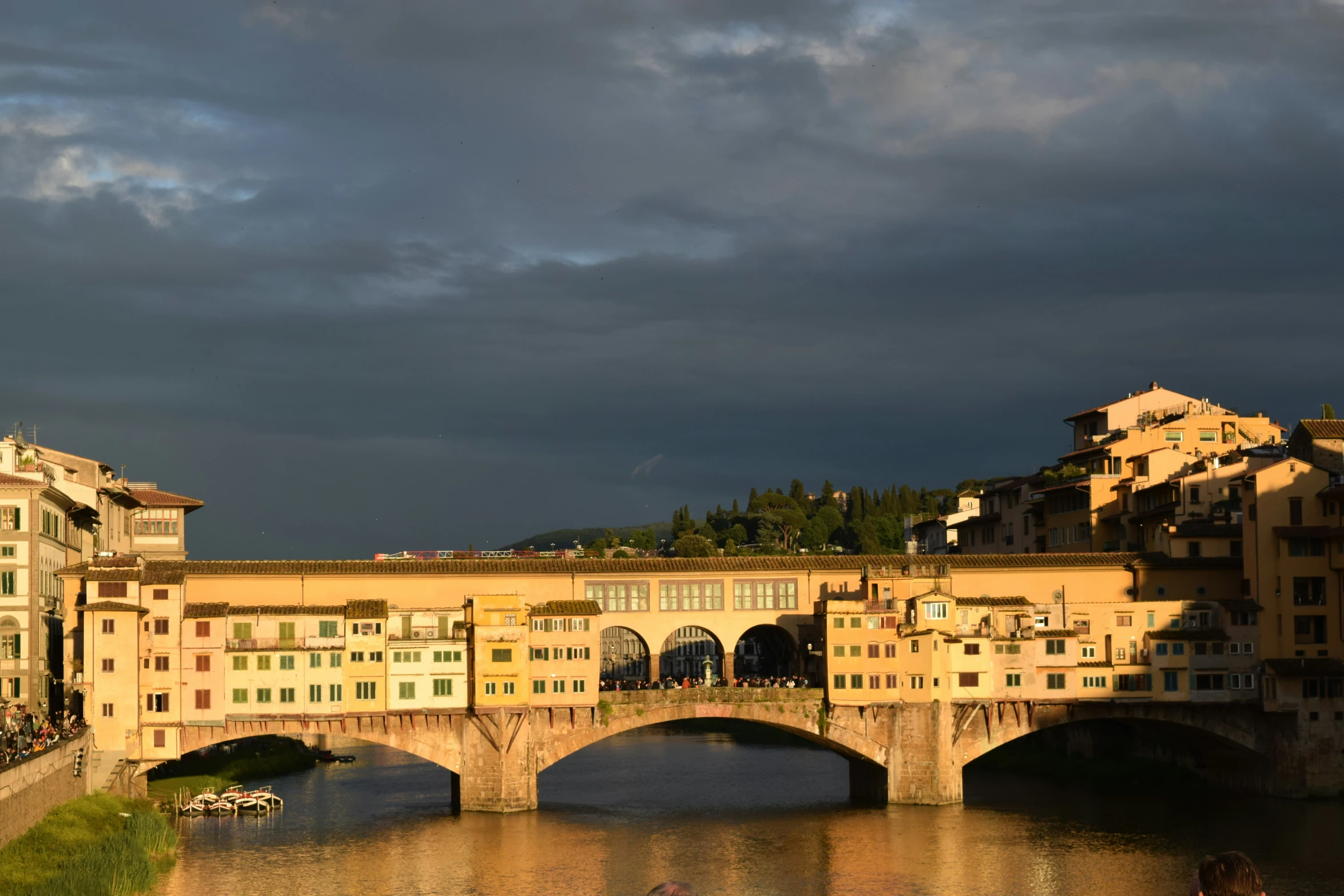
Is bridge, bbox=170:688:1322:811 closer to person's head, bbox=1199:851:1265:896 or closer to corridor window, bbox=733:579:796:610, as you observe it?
corridor window, bbox=733:579:796:610

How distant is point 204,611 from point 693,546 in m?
92.8

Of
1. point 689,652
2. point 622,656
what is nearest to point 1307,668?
point 622,656

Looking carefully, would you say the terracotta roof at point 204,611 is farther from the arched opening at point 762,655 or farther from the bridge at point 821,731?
the arched opening at point 762,655

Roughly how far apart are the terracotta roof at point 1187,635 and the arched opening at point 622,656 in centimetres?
7957

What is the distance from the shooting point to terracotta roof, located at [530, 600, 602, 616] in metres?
72.8

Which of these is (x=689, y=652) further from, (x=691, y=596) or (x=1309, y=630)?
(x=1309, y=630)

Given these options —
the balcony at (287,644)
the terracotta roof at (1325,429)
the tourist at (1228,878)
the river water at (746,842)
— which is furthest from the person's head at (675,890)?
the terracotta roof at (1325,429)

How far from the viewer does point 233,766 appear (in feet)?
282

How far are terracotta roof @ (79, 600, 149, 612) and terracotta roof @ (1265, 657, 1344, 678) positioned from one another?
49.3 metres

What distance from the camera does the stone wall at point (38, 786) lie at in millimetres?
48562

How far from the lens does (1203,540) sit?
262 feet

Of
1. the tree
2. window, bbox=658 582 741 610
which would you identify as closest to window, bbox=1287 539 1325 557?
window, bbox=658 582 741 610

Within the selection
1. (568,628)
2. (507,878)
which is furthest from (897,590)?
(507,878)

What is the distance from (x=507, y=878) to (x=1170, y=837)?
Result: 85.3ft
